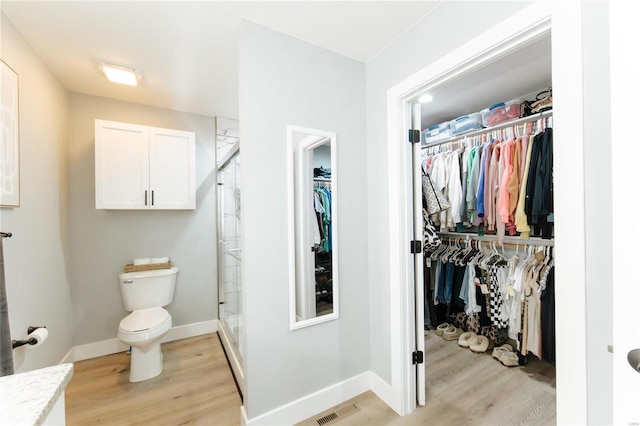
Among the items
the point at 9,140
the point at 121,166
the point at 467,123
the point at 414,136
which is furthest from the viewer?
the point at 467,123

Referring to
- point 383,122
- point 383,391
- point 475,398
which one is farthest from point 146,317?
point 475,398

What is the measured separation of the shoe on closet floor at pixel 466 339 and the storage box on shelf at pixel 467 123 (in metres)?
2.06

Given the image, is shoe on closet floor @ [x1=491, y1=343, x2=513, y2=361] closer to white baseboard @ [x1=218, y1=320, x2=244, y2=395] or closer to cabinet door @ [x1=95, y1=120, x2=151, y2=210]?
white baseboard @ [x1=218, y1=320, x2=244, y2=395]

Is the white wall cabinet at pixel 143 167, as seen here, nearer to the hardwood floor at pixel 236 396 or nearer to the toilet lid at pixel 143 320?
the toilet lid at pixel 143 320

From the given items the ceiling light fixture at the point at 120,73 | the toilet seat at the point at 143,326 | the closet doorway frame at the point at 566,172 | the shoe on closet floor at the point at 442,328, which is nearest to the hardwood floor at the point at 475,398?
the shoe on closet floor at the point at 442,328

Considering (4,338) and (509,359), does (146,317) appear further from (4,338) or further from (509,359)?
(509,359)

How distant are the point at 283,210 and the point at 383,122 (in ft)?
3.01

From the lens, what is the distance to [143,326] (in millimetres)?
2014

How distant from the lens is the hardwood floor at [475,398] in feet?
5.35

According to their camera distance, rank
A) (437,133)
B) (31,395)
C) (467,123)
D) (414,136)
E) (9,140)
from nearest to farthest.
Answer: (31,395) < (9,140) < (414,136) < (467,123) < (437,133)

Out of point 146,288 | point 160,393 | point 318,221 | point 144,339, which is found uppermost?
point 318,221

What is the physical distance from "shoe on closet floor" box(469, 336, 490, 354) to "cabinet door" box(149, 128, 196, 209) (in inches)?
119

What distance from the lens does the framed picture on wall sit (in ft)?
4.37

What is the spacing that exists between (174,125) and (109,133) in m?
0.62
